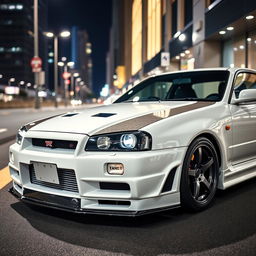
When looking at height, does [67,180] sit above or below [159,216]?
above

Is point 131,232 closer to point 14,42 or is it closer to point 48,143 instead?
point 48,143

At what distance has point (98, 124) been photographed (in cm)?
350

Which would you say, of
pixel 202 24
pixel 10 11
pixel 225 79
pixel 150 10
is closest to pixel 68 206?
pixel 225 79

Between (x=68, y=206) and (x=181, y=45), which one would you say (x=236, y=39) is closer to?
(x=181, y=45)

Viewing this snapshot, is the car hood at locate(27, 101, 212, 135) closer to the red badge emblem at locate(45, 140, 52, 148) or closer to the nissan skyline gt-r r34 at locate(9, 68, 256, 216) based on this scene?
the nissan skyline gt-r r34 at locate(9, 68, 256, 216)

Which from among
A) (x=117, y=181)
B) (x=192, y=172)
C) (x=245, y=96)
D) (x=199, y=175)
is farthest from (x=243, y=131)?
(x=117, y=181)

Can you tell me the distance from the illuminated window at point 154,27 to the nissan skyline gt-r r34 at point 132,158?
2791cm

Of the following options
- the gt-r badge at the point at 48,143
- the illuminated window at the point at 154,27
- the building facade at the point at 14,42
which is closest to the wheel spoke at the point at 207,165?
the gt-r badge at the point at 48,143

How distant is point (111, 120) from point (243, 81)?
2.34m

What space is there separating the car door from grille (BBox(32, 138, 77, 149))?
1744 millimetres

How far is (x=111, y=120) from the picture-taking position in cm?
358

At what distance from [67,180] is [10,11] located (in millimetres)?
136176

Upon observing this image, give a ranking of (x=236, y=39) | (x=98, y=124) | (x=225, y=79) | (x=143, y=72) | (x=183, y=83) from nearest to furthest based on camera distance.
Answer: (x=98, y=124), (x=225, y=79), (x=183, y=83), (x=236, y=39), (x=143, y=72)

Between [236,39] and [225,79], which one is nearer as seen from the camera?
[225,79]
